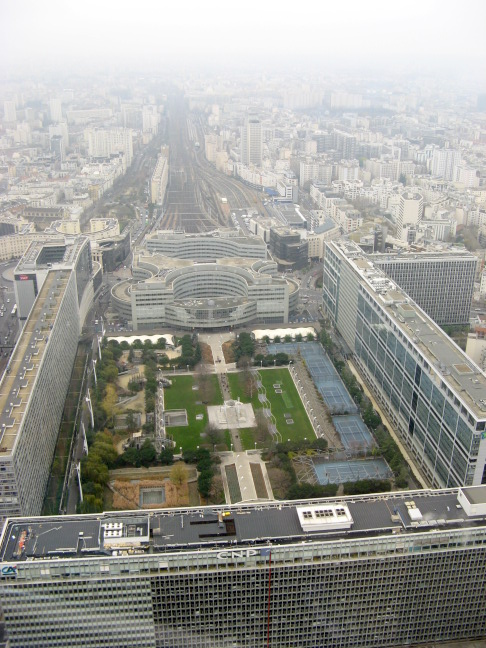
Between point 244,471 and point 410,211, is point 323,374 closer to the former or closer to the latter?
point 244,471

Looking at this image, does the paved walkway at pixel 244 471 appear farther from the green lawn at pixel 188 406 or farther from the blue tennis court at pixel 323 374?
the blue tennis court at pixel 323 374

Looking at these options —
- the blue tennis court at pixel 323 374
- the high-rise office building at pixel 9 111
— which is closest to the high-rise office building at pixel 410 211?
the blue tennis court at pixel 323 374

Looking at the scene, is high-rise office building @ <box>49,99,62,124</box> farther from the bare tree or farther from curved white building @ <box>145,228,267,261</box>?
the bare tree

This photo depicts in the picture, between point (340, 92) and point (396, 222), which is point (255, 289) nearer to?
point (396, 222)

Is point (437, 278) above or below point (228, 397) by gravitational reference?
above

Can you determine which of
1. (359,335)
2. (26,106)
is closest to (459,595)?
(359,335)

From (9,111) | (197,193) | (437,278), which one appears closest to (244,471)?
(437,278)
